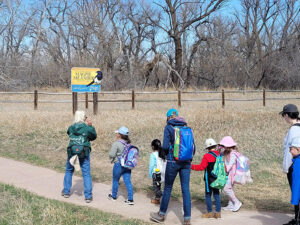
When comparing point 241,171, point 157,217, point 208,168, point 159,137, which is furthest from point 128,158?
point 159,137

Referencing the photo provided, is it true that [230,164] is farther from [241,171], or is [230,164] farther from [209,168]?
[209,168]

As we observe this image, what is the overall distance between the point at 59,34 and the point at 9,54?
599 cm

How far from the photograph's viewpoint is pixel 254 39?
4066 centimetres

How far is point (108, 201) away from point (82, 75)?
10.2m

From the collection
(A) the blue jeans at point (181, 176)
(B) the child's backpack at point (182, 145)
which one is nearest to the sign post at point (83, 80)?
(A) the blue jeans at point (181, 176)

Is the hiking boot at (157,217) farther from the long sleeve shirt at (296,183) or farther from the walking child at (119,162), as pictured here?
the long sleeve shirt at (296,183)

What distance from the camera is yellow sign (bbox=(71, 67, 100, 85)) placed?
15312mm

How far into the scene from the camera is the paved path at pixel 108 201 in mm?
5258

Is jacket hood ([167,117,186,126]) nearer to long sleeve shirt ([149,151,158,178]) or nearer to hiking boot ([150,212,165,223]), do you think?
hiking boot ([150,212,165,223])

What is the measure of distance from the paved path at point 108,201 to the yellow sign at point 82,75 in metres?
7.55

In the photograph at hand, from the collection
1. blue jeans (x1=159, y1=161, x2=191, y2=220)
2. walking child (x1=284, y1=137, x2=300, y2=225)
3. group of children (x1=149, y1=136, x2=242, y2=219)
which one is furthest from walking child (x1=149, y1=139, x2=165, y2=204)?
walking child (x1=284, y1=137, x2=300, y2=225)

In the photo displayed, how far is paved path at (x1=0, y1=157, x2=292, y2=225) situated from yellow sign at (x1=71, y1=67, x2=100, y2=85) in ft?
24.8

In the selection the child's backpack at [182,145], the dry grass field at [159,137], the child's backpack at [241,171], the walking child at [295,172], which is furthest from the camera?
the dry grass field at [159,137]

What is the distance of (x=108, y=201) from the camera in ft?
19.7
